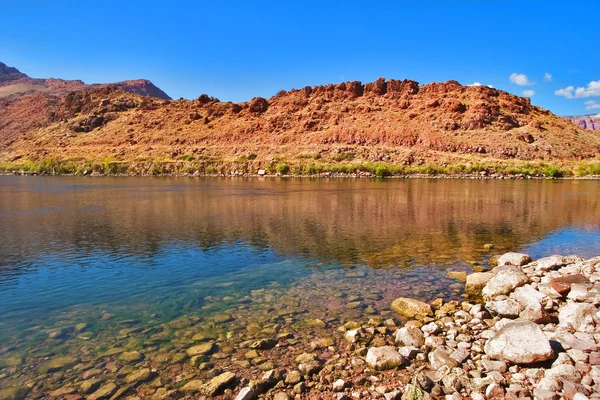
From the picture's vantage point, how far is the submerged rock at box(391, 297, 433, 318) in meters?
10.0

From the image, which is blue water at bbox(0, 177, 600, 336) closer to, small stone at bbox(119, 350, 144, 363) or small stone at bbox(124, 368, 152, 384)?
small stone at bbox(119, 350, 144, 363)

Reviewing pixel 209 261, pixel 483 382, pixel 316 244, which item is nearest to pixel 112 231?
Result: pixel 209 261

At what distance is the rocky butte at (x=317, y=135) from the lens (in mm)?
90875

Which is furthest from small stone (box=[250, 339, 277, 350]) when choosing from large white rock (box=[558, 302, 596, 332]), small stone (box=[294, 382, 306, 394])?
large white rock (box=[558, 302, 596, 332])

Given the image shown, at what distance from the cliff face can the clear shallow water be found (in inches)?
2619

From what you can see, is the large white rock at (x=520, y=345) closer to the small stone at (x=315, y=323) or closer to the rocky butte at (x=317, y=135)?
the small stone at (x=315, y=323)

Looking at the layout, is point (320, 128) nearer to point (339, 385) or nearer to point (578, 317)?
point (578, 317)

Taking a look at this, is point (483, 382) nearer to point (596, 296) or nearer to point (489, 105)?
point (596, 296)

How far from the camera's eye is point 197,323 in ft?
32.2

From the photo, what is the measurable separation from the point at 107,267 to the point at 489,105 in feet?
376

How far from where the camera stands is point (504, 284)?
11.4 m

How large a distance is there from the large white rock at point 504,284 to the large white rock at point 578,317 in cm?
240

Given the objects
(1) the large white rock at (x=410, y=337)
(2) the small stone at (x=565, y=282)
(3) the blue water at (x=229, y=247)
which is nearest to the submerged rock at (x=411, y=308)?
(1) the large white rock at (x=410, y=337)

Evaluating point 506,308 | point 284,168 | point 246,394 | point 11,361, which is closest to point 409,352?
point 246,394
